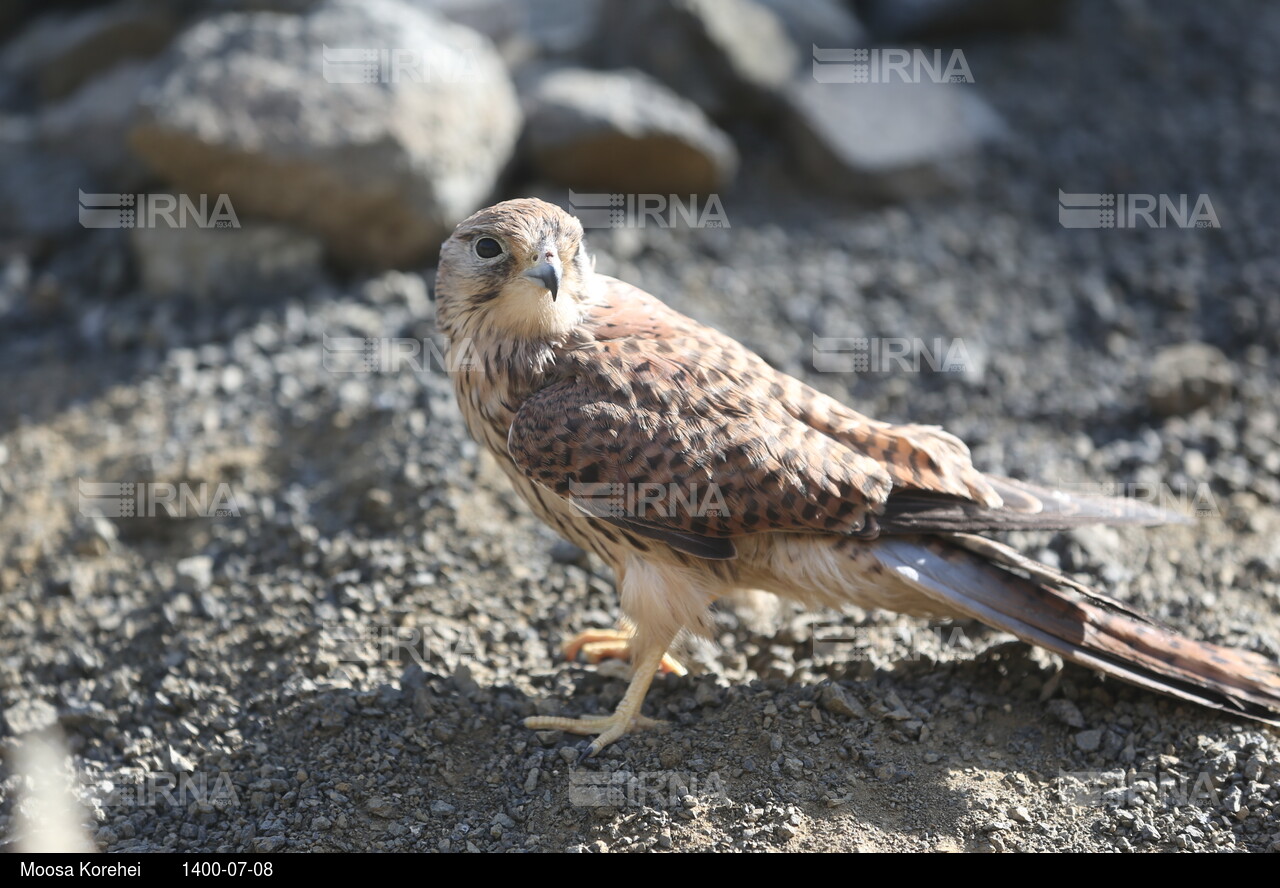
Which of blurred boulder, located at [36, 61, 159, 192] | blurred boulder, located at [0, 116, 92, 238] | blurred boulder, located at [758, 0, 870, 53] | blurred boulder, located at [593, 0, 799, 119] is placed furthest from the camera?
blurred boulder, located at [758, 0, 870, 53]

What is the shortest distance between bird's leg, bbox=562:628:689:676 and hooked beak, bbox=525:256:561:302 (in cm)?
138

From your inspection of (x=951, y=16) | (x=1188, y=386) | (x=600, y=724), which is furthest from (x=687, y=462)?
(x=951, y=16)

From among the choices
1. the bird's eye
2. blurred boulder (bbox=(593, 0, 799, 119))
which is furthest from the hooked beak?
blurred boulder (bbox=(593, 0, 799, 119))

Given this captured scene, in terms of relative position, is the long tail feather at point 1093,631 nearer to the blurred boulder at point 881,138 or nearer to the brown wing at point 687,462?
the brown wing at point 687,462

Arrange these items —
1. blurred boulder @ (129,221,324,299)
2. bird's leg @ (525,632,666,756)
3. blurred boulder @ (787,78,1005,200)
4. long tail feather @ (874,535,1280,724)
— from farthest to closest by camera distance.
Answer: blurred boulder @ (787,78,1005,200) < blurred boulder @ (129,221,324,299) < bird's leg @ (525,632,666,756) < long tail feather @ (874,535,1280,724)

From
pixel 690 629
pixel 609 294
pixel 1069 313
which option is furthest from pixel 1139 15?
pixel 690 629

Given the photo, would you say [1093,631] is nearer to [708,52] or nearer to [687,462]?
[687,462]

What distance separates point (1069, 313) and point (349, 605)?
13.8 feet

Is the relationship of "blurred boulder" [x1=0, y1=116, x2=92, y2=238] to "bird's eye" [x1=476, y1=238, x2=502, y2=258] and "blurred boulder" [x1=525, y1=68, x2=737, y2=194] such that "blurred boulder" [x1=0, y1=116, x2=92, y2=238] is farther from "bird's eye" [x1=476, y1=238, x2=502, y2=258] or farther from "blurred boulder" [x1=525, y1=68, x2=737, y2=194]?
"bird's eye" [x1=476, y1=238, x2=502, y2=258]

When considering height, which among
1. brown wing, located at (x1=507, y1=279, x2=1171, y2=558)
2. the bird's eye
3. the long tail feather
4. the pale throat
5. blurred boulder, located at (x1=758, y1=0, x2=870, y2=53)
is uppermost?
blurred boulder, located at (x1=758, y1=0, x2=870, y2=53)

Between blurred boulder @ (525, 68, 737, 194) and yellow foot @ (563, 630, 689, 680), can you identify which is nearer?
yellow foot @ (563, 630, 689, 680)

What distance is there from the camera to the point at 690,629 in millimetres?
4047

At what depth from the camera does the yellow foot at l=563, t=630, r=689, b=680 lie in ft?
14.6

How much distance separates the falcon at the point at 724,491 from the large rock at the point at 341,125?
2332 millimetres
